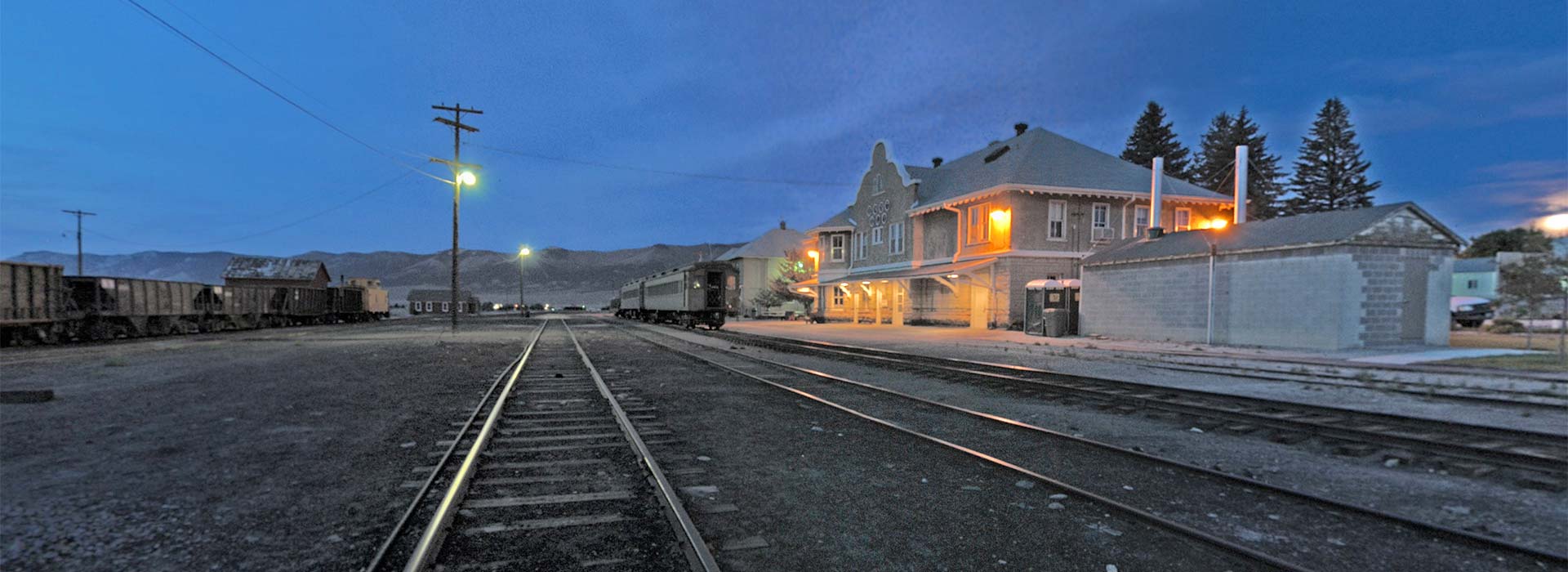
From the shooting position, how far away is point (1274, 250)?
1770 cm

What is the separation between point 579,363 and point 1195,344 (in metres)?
18.0

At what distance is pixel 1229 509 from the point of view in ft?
15.4

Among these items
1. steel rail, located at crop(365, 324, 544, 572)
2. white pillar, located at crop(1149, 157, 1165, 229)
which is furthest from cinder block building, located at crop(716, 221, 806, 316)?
steel rail, located at crop(365, 324, 544, 572)

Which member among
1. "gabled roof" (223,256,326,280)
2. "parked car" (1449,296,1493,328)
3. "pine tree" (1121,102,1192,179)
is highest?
"pine tree" (1121,102,1192,179)

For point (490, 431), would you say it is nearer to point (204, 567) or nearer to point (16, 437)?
point (204, 567)

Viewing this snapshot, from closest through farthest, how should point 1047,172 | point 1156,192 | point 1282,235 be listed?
point 1282,235 < point 1156,192 < point 1047,172

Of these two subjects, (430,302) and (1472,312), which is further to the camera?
(430,302)

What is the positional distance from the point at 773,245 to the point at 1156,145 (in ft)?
125

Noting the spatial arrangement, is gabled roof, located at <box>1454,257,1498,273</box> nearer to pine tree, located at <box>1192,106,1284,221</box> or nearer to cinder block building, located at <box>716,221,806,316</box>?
pine tree, located at <box>1192,106,1284,221</box>

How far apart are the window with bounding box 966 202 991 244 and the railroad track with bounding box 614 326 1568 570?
74.6 ft

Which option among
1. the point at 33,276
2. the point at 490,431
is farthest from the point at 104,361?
the point at 490,431

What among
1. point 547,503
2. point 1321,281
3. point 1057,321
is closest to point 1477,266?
point 1057,321

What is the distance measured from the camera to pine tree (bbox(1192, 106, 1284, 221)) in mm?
56062

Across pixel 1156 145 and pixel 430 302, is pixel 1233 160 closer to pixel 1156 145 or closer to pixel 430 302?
pixel 1156 145
